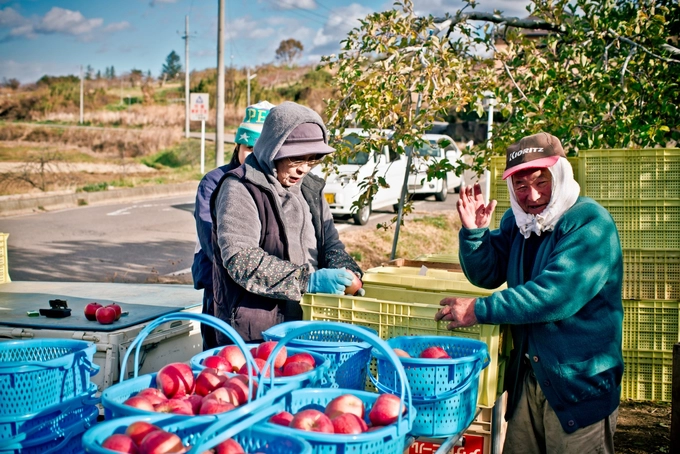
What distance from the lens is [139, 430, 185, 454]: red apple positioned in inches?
70.8

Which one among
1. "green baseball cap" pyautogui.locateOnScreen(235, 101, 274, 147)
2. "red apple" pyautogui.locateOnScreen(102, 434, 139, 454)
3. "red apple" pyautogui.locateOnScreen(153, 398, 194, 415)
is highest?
"green baseball cap" pyautogui.locateOnScreen(235, 101, 274, 147)

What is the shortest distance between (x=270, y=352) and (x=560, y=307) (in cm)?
114

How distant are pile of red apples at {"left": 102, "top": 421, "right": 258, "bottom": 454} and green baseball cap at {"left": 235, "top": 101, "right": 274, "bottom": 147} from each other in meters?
2.43

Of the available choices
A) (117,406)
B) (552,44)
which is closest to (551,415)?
(117,406)

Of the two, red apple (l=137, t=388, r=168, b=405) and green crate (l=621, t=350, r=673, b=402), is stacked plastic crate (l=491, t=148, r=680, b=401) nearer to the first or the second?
green crate (l=621, t=350, r=673, b=402)

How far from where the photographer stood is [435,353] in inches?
104

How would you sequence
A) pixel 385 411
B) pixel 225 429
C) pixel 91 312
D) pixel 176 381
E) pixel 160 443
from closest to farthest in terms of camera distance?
1. pixel 160 443
2. pixel 225 429
3. pixel 385 411
4. pixel 176 381
5. pixel 91 312

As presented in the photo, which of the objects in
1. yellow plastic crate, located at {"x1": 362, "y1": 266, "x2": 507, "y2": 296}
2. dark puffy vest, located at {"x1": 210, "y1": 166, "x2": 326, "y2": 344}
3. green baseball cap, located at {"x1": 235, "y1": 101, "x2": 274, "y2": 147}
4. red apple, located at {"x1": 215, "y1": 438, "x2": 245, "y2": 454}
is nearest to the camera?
red apple, located at {"x1": 215, "y1": 438, "x2": 245, "y2": 454}

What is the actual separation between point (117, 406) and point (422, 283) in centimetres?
180

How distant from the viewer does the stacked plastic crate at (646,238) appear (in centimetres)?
444

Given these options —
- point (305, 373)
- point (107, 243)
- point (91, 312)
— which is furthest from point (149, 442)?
point (107, 243)

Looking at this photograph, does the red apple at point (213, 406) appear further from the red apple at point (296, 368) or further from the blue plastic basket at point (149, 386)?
the red apple at point (296, 368)

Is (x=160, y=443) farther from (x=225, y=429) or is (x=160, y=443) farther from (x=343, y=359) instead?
(x=343, y=359)

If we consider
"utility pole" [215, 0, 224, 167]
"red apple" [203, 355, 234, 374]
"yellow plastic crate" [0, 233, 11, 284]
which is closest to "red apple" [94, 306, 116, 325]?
"red apple" [203, 355, 234, 374]
